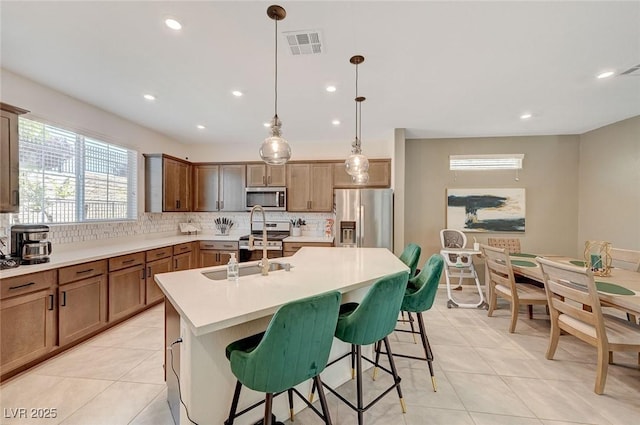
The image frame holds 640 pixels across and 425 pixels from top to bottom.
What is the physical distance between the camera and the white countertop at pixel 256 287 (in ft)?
4.05

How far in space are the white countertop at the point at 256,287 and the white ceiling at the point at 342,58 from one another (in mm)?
1839

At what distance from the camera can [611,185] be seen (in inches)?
160

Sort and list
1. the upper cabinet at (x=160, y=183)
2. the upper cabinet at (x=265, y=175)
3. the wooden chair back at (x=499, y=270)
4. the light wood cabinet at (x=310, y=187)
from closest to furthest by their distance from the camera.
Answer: the wooden chair back at (x=499, y=270) → the upper cabinet at (x=160, y=183) → the light wood cabinet at (x=310, y=187) → the upper cabinet at (x=265, y=175)

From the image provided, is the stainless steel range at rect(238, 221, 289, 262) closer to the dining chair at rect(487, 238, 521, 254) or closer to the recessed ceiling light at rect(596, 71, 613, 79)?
the dining chair at rect(487, 238, 521, 254)

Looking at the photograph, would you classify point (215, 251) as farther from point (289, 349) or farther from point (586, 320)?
point (586, 320)

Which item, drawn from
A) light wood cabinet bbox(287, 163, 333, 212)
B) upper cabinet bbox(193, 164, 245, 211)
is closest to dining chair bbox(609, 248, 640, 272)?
light wood cabinet bbox(287, 163, 333, 212)

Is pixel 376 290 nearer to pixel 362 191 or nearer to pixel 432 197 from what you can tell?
pixel 362 191

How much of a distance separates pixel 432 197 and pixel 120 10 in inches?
189

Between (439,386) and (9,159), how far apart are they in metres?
4.19

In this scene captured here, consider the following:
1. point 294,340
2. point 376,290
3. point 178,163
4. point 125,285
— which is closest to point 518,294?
point 376,290

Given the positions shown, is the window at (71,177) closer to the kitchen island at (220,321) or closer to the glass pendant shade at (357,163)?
the kitchen island at (220,321)

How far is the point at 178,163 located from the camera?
15.6ft

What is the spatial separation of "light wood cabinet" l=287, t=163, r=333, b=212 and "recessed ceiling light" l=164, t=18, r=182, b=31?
3115mm

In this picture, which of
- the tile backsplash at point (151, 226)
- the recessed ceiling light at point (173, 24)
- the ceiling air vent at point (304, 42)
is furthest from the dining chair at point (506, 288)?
the recessed ceiling light at point (173, 24)
